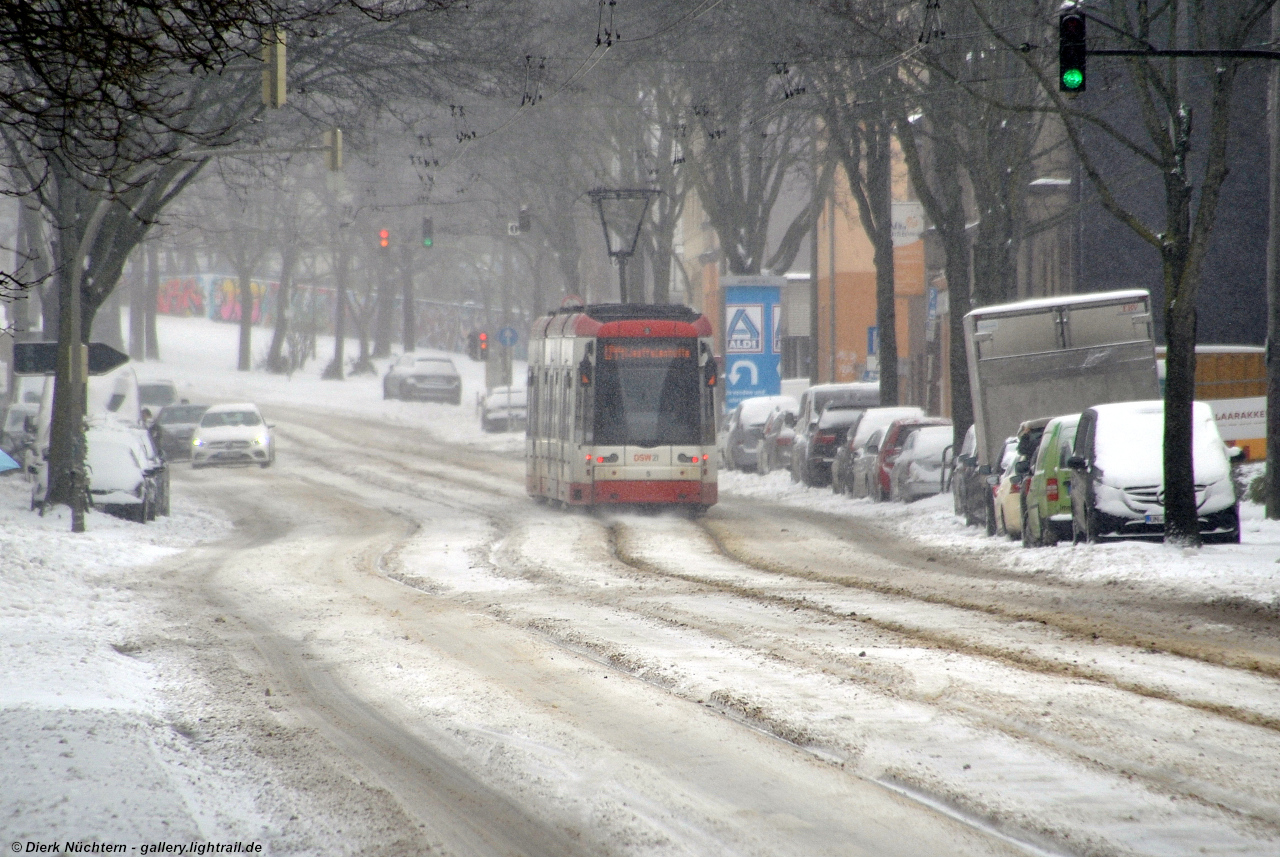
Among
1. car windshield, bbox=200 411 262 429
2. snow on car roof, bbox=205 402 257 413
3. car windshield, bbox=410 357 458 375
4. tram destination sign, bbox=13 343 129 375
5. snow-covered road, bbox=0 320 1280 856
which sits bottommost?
snow-covered road, bbox=0 320 1280 856

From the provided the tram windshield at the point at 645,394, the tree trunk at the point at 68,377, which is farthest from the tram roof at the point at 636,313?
the tree trunk at the point at 68,377

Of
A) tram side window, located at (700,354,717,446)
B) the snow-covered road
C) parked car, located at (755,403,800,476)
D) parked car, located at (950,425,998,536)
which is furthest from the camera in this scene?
parked car, located at (755,403,800,476)

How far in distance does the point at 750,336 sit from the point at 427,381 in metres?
29.9

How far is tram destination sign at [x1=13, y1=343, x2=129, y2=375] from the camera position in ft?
74.1

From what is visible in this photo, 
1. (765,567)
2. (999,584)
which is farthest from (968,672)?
(765,567)

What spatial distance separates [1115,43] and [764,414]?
1314 centimetres

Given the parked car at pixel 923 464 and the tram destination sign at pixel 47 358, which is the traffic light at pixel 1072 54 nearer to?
the parked car at pixel 923 464

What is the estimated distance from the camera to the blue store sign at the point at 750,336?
122 feet

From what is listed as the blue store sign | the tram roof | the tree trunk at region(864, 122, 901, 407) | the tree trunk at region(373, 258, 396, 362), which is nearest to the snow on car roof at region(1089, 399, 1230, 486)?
the tram roof

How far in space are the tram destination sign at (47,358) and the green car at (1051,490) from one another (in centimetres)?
1271

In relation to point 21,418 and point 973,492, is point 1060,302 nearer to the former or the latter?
point 973,492

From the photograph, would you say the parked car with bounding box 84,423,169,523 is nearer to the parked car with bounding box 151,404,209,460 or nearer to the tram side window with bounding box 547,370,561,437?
the tram side window with bounding box 547,370,561,437

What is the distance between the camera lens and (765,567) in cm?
1758

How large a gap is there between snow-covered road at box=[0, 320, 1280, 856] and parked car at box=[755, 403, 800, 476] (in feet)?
46.8
